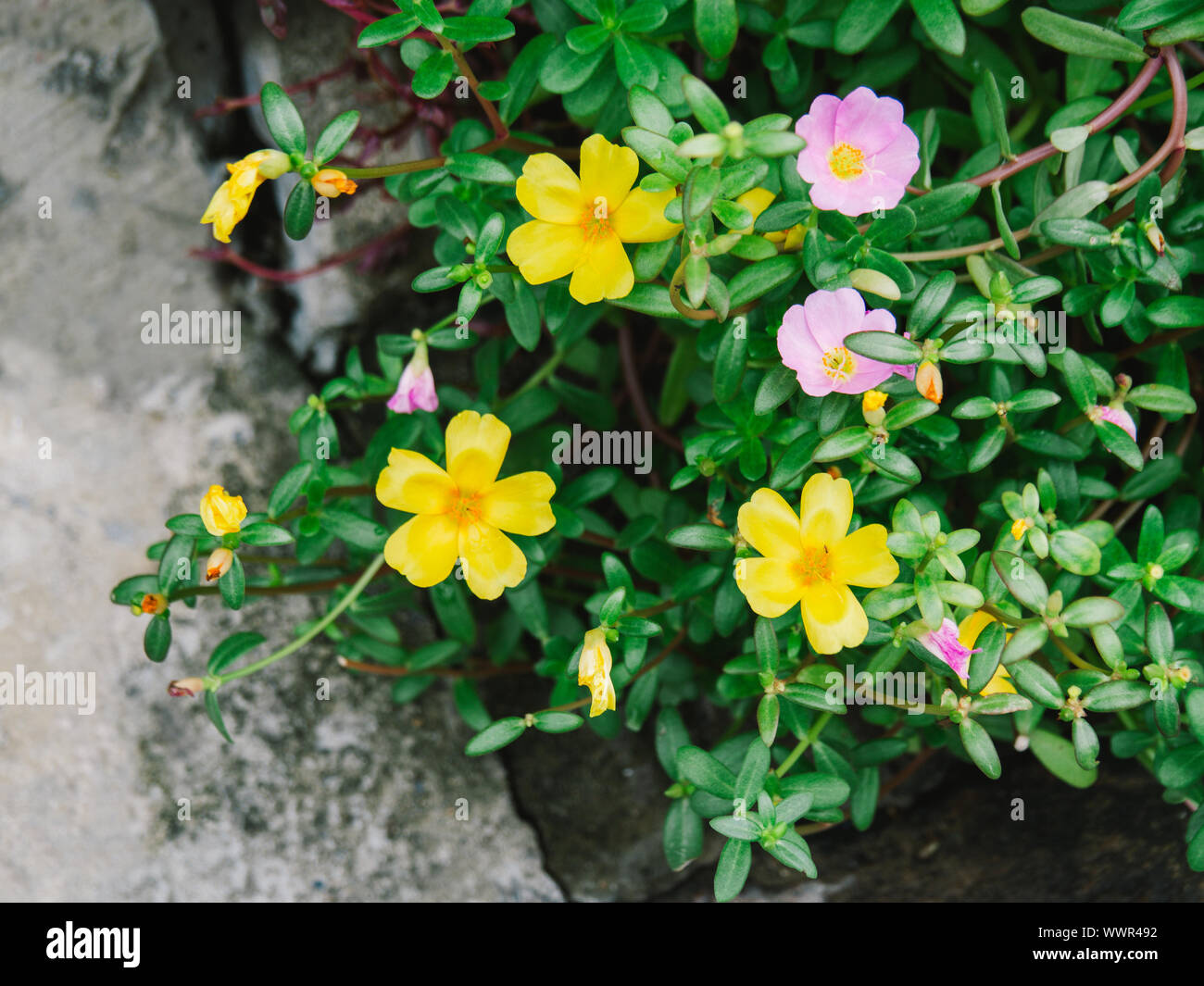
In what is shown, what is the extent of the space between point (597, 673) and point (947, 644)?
0.50 m

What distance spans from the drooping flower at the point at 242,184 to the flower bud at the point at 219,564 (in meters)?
0.47

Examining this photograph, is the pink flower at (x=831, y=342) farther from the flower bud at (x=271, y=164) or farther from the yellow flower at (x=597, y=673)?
the flower bud at (x=271, y=164)

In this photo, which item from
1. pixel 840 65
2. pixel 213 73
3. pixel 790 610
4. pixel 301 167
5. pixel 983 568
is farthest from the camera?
pixel 213 73

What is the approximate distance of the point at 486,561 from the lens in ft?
4.97

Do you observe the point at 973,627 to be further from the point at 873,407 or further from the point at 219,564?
the point at 219,564

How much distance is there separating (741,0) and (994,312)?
718 mm

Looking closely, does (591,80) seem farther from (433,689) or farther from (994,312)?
(433,689)

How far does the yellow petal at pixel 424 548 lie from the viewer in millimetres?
1492

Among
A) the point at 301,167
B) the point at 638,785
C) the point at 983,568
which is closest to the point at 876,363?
the point at 983,568

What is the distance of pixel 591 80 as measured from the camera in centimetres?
159

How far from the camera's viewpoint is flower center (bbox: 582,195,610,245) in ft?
4.70

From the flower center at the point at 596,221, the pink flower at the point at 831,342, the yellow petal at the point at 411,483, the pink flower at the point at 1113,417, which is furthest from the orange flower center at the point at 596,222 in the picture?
the pink flower at the point at 1113,417

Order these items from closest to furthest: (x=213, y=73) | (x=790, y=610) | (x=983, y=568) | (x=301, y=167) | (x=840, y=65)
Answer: (x=301, y=167) → (x=983, y=568) → (x=790, y=610) → (x=840, y=65) → (x=213, y=73)

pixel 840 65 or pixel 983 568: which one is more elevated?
pixel 840 65
